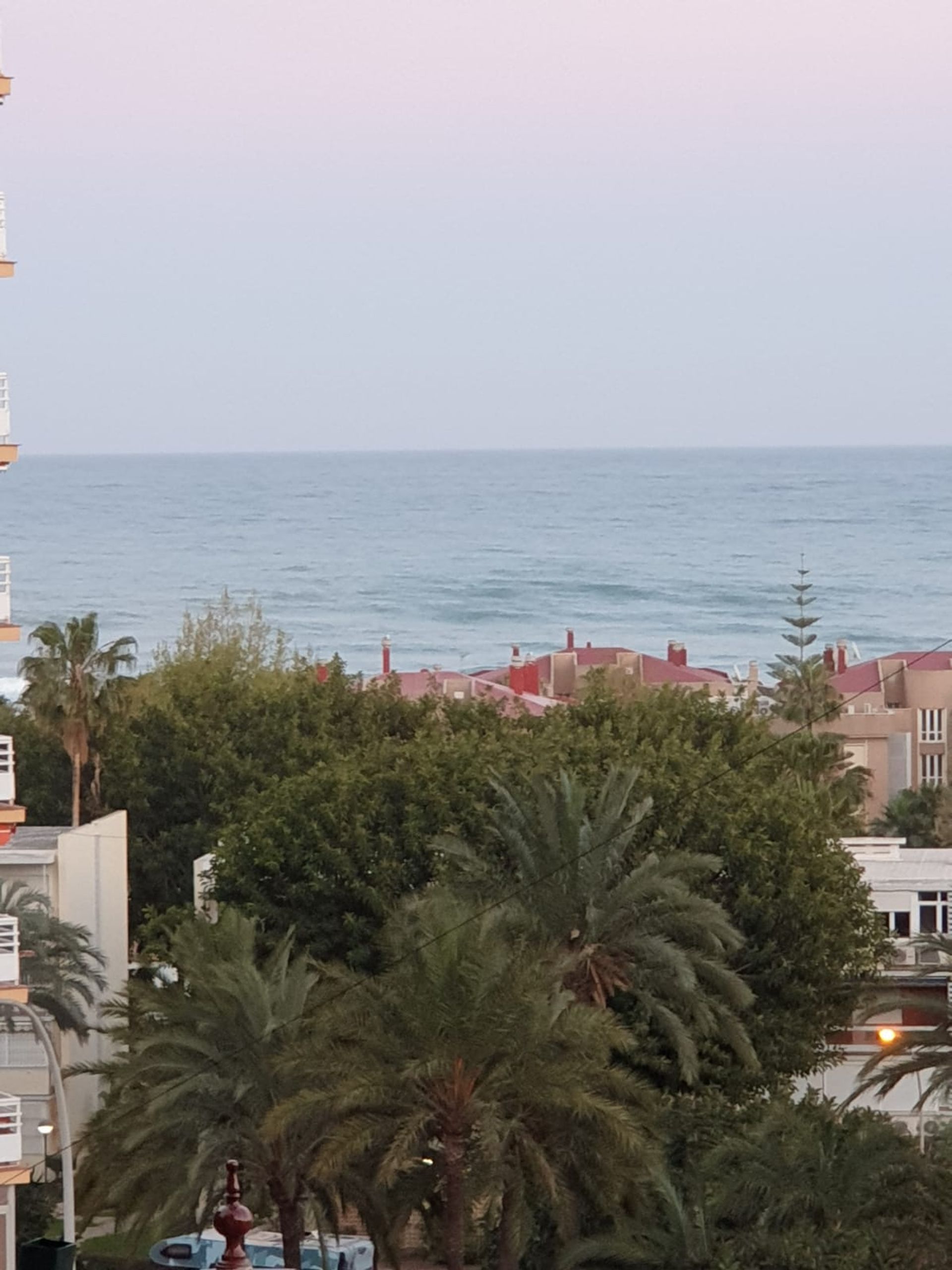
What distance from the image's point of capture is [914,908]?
43.0 metres

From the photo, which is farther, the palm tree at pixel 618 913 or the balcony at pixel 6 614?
the palm tree at pixel 618 913

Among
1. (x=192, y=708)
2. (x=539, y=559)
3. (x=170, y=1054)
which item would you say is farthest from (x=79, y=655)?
(x=539, y=559)

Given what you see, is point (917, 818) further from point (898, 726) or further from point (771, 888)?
point (771, 888)

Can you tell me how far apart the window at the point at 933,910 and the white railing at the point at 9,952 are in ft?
68.2

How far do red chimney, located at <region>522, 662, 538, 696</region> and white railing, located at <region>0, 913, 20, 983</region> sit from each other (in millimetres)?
61781

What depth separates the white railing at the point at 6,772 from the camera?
2520cm

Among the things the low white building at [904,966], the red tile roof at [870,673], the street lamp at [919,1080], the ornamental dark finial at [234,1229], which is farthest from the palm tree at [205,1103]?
the red tile roof at [870,673]

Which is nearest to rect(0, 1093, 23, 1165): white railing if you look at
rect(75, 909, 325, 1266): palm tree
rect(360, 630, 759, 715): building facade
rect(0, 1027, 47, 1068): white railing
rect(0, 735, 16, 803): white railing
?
rect(75, 909, 325, 1266): palm tree

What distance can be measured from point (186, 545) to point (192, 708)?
145265 mm

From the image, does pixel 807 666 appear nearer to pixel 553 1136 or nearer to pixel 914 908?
pixel 914 908

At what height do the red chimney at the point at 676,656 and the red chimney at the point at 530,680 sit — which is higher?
the red chimney at the point at 676,656

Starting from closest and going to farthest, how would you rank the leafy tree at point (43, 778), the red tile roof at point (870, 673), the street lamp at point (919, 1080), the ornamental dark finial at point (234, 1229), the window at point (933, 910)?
the ornamental dark finial at point (234, 1229) < the street lamp at point (919, 1080) < the window at point (933, 910) < the leafy tree at point (43, 778) < the red tile roof at point (870, 673)

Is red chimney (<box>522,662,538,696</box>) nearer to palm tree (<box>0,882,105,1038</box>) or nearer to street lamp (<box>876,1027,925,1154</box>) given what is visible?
palm tree (<box>0,882,105,1038</box>)

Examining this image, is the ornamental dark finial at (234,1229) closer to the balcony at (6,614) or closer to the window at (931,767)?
the balcony at (6,614)
